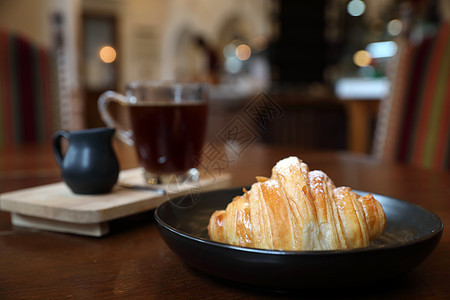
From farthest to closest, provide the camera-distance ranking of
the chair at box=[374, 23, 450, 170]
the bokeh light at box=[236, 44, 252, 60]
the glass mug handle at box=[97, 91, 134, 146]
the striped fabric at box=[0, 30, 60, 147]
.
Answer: the bokeh light at box=[236, 44, 252, 60]
the striped fabric at box=[0, 30, 60, 147]
the chair at box=[374, 23, 450, 170]
the glass mug handle at box=[97, 91, 134, 146]

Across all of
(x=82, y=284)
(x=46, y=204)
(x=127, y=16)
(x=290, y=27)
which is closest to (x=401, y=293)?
(x=82, y=284)

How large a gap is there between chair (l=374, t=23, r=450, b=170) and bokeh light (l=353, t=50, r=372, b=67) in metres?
5.12

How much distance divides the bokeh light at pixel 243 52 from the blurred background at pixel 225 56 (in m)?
0.04

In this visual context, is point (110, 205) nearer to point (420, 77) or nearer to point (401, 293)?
point (401, 293)

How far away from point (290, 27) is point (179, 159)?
562cm

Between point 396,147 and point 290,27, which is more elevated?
point 290,27

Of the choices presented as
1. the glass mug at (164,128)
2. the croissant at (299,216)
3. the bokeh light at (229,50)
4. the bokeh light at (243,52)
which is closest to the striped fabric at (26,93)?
the glass mug at (164,128)

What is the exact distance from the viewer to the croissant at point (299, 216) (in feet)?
1.02

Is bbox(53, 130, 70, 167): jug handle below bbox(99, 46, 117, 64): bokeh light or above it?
below

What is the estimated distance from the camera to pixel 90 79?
8.97 m

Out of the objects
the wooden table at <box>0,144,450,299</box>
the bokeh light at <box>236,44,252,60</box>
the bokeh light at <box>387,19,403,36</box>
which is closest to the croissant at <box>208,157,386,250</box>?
the wooden table at <box>0,144,450,299</box>

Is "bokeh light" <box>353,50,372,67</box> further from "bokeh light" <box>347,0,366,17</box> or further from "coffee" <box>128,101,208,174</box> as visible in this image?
"coffee" <box>128,101,208,174</box>

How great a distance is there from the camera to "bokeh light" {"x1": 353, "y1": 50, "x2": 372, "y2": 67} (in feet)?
20.5

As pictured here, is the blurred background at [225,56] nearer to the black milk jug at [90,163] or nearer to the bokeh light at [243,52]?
the bokeh light at [243,52]
